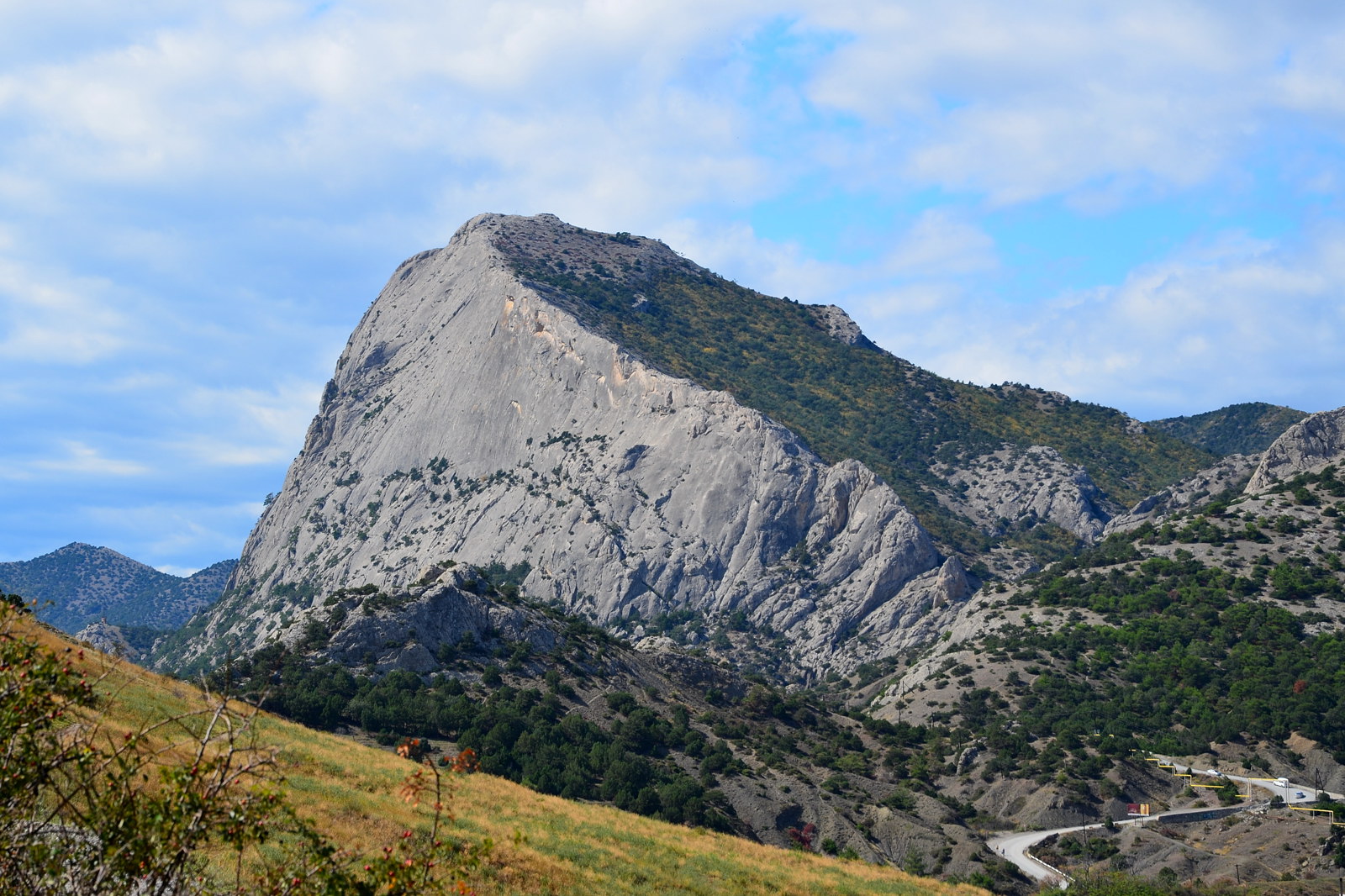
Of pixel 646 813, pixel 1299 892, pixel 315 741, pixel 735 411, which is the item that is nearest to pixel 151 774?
pixel 315 741

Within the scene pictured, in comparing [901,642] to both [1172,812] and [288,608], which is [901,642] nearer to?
[1172,812]

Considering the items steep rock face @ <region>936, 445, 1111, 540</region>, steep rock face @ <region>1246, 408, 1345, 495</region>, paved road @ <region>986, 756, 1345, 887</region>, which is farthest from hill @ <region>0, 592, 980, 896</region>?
steep rock face @ <region>936, 445, 1111, 540</region>

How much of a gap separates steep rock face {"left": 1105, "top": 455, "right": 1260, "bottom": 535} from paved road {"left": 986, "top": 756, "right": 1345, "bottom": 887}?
66.1m

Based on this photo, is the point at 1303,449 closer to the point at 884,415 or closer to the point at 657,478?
the point at 884,415

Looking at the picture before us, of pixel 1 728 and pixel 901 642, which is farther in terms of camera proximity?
pixel 901 642

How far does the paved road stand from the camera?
6656cm

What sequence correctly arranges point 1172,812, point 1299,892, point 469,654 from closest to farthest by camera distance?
point 1299,892, point 1172,812, point 469,654

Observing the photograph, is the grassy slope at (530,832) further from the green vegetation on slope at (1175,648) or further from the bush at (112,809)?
the green vegetation on slope at (1175,648)

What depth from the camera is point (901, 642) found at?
414 feet

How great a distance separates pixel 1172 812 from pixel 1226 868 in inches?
524

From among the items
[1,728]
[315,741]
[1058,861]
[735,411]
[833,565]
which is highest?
[735,411]

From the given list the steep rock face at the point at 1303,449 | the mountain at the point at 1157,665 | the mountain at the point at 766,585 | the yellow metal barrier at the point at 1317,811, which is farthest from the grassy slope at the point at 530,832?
the steep rock face at the point at 1303,449

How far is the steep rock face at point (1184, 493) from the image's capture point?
493 ft

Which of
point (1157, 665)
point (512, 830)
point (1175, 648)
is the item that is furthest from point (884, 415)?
point (512, 830)
